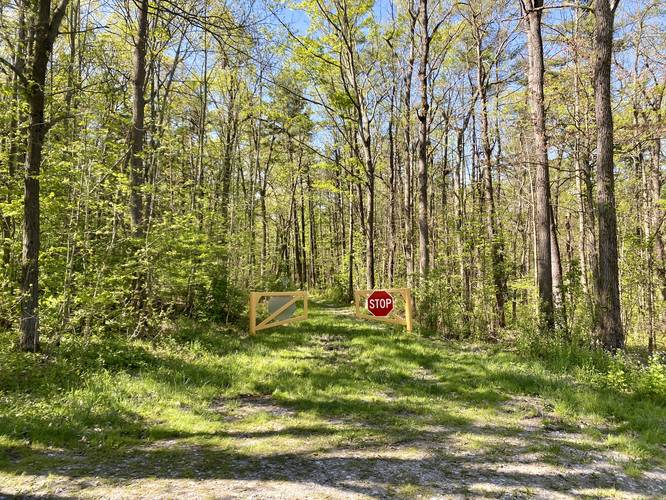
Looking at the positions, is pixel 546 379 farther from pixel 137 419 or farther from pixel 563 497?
pixel 137 419

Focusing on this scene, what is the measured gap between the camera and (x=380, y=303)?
1014 centimetres

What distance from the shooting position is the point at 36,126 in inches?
226

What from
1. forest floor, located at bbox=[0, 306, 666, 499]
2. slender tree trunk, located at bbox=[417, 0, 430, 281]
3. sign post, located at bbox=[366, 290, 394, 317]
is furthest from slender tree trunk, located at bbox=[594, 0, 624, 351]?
sign post, located at bbox=[366, 290, 394, 317]

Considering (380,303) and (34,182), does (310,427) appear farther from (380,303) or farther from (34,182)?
(380,303)

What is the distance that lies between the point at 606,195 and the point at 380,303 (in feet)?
17.4

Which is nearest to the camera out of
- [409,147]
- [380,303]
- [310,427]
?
[310,427]

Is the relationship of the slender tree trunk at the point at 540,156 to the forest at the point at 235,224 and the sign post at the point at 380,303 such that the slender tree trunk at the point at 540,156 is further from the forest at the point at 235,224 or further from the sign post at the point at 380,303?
the sign post at the point at 380,303

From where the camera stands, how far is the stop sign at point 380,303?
397 inches

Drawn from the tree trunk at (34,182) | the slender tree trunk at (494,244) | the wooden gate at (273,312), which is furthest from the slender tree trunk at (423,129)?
the tree trunk at (34,182)

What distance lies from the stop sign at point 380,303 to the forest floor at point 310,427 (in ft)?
7.63

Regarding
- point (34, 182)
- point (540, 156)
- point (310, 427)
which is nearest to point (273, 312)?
point (310, 427)

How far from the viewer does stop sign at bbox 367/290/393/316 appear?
1008 centimetres

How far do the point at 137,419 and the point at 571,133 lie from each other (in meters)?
10.7

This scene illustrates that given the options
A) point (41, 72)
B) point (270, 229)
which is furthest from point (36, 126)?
point (270, 229)
